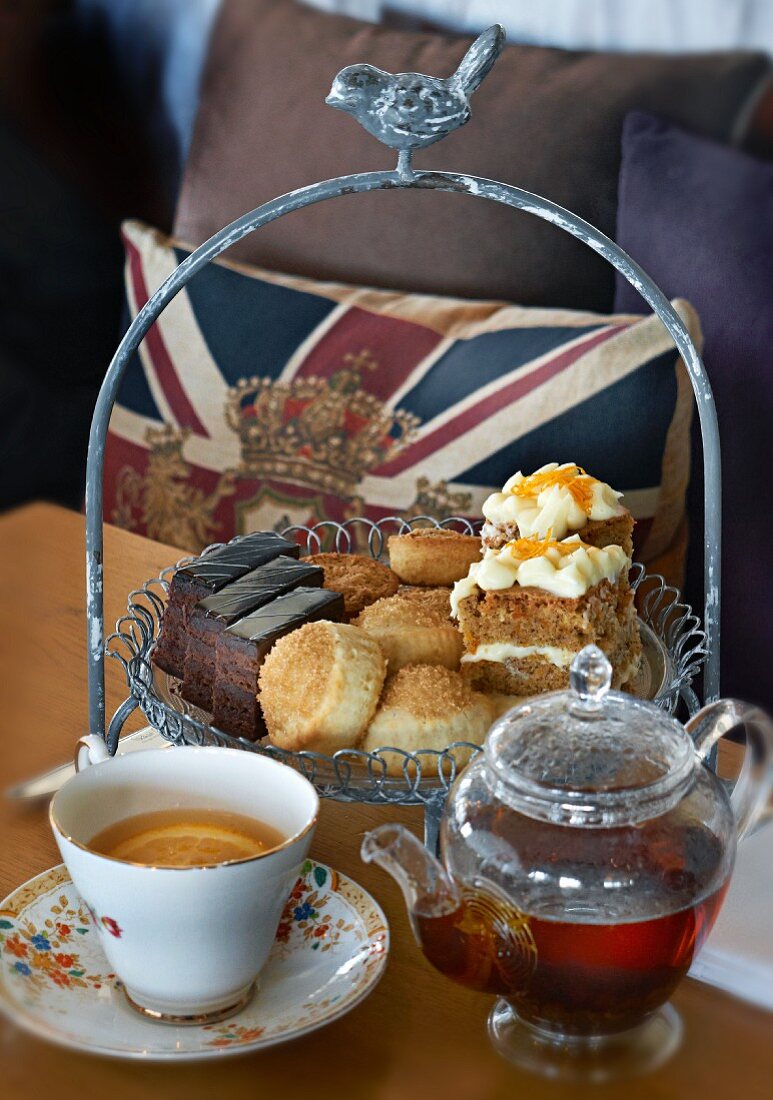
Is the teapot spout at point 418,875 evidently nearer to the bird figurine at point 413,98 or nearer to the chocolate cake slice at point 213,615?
the chocolate cake slice at point 213,615

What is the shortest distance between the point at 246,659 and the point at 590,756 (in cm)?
24

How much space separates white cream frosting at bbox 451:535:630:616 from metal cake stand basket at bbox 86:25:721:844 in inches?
2.6

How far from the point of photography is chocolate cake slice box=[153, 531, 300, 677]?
2.42 ft

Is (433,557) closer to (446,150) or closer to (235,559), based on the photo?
(235,559)

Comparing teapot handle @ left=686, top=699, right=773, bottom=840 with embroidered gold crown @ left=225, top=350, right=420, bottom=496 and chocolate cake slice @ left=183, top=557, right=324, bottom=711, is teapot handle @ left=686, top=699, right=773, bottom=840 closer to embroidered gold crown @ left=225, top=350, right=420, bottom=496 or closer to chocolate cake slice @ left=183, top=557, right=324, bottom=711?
chocolate cake slice @ left=183, top=557, right=324, bottom=711

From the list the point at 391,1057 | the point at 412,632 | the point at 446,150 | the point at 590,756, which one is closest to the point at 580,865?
the point at 590,756

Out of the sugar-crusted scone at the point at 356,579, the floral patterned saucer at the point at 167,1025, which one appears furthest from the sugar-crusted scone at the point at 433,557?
the floral patterned saucer at the point at 167,1025

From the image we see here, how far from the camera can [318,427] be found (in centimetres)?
140

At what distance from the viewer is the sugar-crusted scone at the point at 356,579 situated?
0.79 m

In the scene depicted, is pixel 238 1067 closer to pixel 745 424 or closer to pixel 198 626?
pixel 198 626

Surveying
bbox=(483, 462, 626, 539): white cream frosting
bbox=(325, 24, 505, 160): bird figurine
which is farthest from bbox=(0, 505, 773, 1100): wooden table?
bbox=(325, 24, 505, 160): bird figurine

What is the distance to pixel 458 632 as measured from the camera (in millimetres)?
738

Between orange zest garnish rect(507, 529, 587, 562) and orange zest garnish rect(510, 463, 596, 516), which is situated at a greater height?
orange zest garnish rect(510, 463, 596, 516)

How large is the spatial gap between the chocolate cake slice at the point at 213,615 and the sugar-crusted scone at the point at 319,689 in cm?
5
